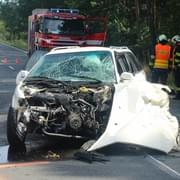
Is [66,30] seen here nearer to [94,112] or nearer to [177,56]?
[177,56]

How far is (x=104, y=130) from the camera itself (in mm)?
8398

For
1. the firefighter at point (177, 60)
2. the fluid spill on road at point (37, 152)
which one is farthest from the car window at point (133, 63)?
the firefighter at point (177, 60)

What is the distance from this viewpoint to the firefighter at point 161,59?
650 inches

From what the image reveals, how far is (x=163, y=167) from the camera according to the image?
7.61m

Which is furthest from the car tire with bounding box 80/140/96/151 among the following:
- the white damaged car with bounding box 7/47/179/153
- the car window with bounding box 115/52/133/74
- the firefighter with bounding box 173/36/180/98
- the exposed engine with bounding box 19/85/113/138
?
the firefighter with bounding box 173/36/180/98

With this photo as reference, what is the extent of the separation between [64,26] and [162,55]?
1275 centimetres

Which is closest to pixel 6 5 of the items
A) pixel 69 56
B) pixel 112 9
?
pixel 112 9

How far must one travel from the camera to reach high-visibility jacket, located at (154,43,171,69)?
16.5 meters

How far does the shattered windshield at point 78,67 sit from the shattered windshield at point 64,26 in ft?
60.8

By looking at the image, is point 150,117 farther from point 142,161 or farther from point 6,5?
point 6,5

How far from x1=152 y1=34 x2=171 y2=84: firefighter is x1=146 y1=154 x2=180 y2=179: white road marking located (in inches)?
336

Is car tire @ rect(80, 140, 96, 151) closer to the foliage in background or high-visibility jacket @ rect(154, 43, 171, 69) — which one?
high-visibility jacket @ rect(154, 43, 171, 69)

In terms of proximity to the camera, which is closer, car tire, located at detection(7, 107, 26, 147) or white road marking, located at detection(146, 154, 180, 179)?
white road marking, located at detection(146, 154, 180, 179)

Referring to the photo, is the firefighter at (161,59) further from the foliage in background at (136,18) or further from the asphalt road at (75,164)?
the foliage in background at (136,18)
